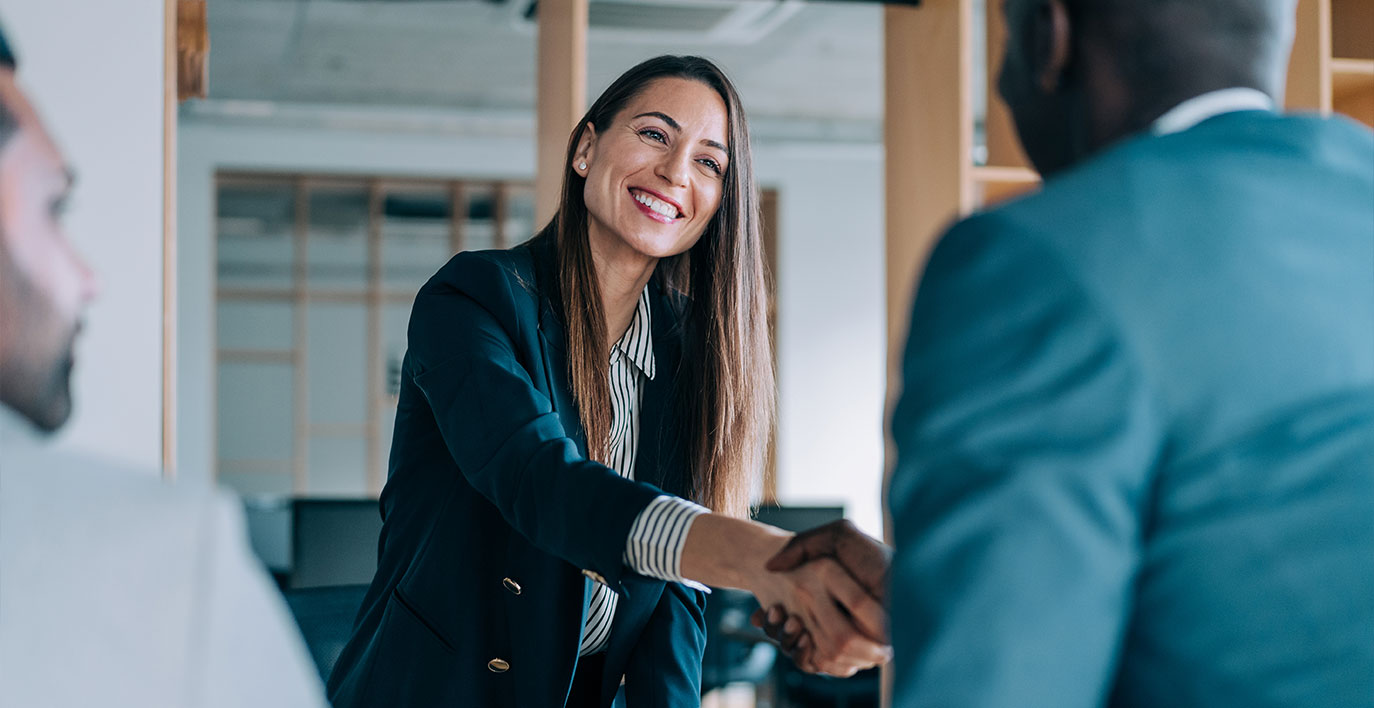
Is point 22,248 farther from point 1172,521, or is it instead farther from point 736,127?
point 736,127

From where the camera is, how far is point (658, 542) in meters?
1.15

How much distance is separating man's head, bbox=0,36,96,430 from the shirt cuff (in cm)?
50

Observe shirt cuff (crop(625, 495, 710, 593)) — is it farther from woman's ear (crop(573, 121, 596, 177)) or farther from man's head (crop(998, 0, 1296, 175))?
woman's ear (crop(573, 121, 596, 177))

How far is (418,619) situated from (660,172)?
2.17 ft

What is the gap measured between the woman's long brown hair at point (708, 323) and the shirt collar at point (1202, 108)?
943mm

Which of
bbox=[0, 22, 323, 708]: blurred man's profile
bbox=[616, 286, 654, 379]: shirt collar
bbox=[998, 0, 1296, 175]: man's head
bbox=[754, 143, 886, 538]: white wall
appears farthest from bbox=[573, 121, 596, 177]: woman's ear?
bbox=[754, 143, 886, 538]: white wall

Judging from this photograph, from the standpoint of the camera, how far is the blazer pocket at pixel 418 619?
4.92ft

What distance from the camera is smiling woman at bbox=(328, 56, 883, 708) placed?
46.9 inches

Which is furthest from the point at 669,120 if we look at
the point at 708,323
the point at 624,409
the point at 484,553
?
the point at 484,553

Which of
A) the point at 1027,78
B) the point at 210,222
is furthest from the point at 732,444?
the point at 210,222

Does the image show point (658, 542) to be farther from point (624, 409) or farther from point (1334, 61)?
point (1334, 61)

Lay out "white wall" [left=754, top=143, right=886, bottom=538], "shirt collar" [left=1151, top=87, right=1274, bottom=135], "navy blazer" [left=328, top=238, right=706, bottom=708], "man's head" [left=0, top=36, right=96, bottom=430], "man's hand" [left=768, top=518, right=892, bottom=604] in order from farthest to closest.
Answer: "white wall" [left=754, top=143, right=886, bottom=538]
"navy blazer" [left=328, top=238, right=706, bottom=708]
"man's hand" [left=768, top=518, right=892, bottom=604]
"man's head" [left=0, top=36, right=96, bottom=430]
"shirt collar" [left=1151, top=87, right=1274, bottom=135]

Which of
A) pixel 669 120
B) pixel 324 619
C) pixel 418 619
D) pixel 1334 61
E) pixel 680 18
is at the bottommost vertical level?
pixel 324 619

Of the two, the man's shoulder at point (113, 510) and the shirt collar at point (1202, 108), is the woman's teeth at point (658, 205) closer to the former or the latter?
the shirt collar at point (1202, 108)
